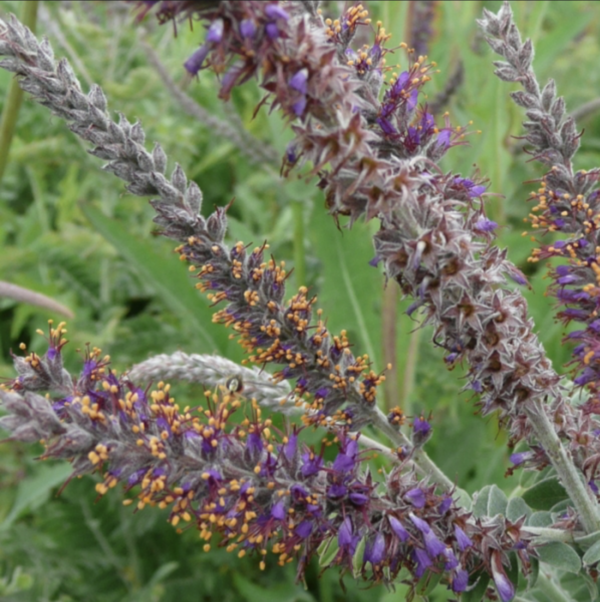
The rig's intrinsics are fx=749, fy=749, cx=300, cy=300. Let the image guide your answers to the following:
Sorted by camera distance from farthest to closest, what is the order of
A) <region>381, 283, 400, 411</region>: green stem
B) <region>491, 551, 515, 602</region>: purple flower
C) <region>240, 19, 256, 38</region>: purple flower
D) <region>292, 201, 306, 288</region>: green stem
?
<region>292, 201, 306, 288</region>: green stem
<region>381, 283, 400, 411</region>: green stem
<region>491, 551, 515, 602</region>: purple flower
<region>240, 19, 256, 38</region>: purple flower

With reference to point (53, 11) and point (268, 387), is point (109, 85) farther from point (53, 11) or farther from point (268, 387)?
point (268, 387)

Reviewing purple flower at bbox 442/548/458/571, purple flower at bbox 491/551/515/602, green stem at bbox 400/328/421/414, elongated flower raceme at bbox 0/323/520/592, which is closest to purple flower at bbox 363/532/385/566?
elongated flower raceme at bbox 0/323/520/592

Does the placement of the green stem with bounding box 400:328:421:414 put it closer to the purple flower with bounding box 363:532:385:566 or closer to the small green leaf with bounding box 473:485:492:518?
the small green leaf with bounding box 473:485:492:518

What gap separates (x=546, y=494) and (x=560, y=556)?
1.17 feet

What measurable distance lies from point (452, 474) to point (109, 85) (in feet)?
8.14

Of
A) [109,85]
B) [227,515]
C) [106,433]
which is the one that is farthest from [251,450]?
[109,85]

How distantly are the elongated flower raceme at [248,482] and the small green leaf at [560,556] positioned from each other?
0.14m

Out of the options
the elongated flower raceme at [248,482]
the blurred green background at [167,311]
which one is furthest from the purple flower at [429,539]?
the blurred green background at [167,311]

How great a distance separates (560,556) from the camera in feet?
5.41

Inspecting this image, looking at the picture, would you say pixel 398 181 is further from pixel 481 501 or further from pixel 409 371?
pixel 409 371

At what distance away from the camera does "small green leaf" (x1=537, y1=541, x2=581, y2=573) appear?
1.61 meters

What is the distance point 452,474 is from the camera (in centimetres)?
330

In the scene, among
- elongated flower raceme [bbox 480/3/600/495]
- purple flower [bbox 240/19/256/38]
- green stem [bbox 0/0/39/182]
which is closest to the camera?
purple flower [bbox 240/19/256/38]

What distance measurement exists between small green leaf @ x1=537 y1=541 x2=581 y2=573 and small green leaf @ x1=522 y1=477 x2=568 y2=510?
0.30 m
